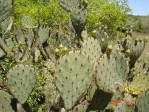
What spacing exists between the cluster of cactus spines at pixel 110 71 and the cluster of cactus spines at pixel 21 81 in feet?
2.48

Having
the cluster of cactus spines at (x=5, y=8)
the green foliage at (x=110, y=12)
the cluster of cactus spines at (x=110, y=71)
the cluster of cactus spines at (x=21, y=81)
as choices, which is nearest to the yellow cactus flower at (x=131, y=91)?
the cluster of cactus spines at (x=110, y=71)

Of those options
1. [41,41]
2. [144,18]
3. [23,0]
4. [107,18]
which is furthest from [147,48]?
[41,41]

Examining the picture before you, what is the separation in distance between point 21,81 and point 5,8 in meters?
1.82

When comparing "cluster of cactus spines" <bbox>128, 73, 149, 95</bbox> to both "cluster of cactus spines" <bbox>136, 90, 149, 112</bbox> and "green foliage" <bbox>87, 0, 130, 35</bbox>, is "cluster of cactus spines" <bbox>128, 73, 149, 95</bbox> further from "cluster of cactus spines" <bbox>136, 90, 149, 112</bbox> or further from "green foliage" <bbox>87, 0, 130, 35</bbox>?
"green foliage" <bbox>87, 0, 130, 35</bbox>

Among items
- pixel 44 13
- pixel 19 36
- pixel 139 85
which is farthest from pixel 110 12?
pixel 139 85

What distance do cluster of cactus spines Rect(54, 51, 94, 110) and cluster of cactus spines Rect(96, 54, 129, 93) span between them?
233mm

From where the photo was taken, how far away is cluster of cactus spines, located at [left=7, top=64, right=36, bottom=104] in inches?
161

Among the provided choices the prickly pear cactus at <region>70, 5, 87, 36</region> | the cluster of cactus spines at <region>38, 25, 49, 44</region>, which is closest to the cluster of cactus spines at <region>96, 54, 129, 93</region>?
the prickly pear cactus at <region>70, 5, 87, 36</region>

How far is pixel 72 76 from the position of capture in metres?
3.59

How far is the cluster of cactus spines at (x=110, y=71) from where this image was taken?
3.84 metres

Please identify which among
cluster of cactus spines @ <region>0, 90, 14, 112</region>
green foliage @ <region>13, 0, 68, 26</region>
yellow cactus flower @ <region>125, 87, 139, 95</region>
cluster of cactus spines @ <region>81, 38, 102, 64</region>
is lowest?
green foliage @ <region>13, 0, 68, 26</region>

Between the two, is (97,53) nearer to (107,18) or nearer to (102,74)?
(102,74)

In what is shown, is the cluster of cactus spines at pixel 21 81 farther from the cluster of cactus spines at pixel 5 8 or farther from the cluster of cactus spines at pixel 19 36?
the cluster of cactus spines at pixel 19 36

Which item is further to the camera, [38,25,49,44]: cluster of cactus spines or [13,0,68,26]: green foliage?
[13,0,68,26]: green foliage
